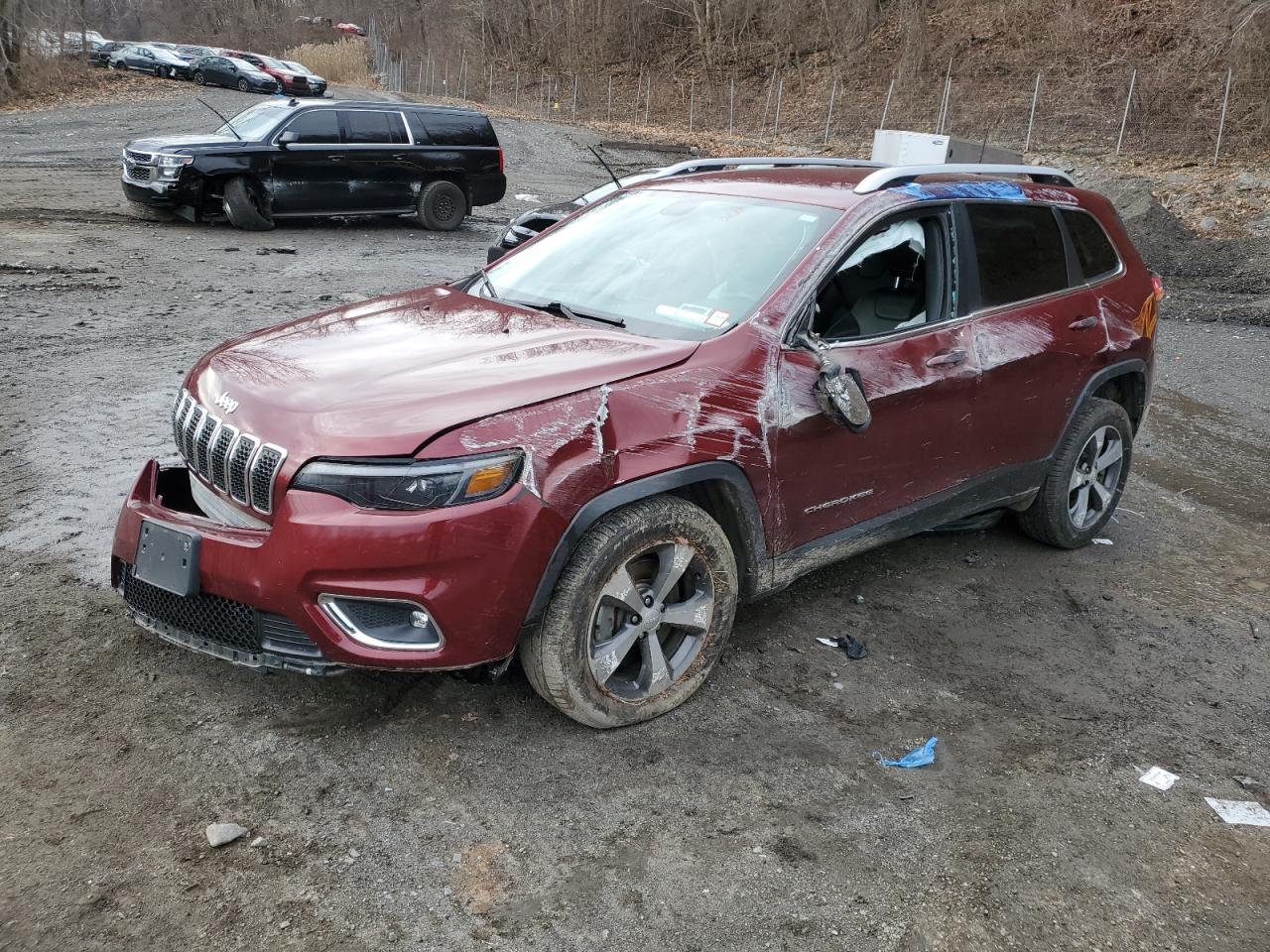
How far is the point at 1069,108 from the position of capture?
2722 centimetres

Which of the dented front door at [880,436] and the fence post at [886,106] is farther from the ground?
the fence post at [886,106]

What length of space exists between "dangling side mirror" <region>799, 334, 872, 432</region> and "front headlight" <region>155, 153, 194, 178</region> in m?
12.0

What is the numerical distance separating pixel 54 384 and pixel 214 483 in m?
4.39

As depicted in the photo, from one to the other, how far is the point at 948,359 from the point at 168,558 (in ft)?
9.48

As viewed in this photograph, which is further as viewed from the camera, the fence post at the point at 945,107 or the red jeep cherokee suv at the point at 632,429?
the fence post at the point at 945,107

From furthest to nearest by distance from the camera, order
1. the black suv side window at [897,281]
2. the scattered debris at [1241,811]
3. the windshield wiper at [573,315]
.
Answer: the black suv side window at [897,281], the windshield wiper at [573,315], the scattered debris at [1241,811]

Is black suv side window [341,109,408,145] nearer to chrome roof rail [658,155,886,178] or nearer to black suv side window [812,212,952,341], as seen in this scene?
chrome roof rail [658,155,886,178]

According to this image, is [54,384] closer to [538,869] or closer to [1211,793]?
[538,869]

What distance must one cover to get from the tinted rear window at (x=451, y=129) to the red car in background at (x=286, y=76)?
Answer: 2396 centimetres

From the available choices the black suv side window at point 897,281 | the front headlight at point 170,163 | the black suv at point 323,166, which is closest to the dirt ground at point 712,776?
the black suv side window at point 897,281

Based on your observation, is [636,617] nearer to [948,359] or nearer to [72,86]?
[948,359]

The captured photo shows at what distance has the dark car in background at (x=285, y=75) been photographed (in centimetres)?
3675

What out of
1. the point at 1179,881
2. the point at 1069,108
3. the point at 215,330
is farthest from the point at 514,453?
the point at 1069,108

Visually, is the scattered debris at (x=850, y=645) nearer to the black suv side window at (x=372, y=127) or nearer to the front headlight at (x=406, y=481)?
the front headlight at (x=406, y=481)
